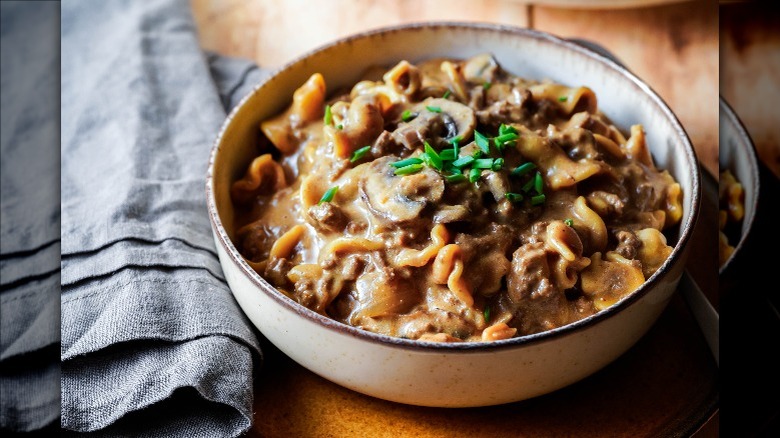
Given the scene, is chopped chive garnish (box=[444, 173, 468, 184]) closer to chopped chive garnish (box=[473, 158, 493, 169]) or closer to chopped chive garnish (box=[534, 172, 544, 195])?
chopped chive garnish (box=[473, 158, 493, 169])

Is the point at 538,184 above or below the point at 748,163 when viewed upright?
above

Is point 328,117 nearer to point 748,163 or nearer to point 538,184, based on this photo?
point 538,184

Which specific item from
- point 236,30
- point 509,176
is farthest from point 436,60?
point 236,30

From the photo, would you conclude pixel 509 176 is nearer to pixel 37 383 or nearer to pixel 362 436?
pixel 362 436

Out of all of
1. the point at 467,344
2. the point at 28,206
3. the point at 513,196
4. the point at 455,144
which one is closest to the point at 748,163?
the point at 513,196

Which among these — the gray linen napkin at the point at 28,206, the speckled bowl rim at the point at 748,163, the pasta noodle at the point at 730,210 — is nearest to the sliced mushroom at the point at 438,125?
the speckled bowl rim at the point at 748,163

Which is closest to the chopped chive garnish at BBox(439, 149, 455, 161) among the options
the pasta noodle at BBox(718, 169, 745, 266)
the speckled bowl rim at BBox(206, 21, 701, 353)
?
the speckled bowl rim at BBox(206, 21, 701, 353)
